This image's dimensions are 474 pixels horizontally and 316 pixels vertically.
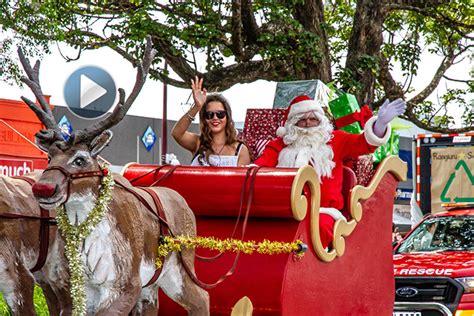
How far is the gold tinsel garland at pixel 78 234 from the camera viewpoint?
15.5 ft

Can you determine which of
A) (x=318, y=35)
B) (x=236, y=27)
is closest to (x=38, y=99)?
(x=236, y=27)

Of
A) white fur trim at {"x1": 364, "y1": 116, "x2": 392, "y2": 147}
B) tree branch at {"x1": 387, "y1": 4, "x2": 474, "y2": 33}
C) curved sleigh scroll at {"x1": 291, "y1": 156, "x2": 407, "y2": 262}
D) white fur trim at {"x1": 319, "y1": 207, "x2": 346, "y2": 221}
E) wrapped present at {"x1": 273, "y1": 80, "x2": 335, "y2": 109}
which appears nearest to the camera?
curved sleigh scroll at {"x1": 291, "y1": 156, "x2": 407, "y2": 262}

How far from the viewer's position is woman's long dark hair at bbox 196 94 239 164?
692 cm

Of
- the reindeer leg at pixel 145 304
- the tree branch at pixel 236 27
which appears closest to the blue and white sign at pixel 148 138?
the tree branch at pixel 236 27

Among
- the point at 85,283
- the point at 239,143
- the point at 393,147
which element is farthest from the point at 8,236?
the point at 393,147

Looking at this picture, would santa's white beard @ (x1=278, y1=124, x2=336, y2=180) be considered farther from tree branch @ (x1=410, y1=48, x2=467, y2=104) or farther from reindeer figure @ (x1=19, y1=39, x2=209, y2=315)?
tree branch @ (x1=410, y1=48, x2=467, y2=104)

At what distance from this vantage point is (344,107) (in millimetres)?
8039

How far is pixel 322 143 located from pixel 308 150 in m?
0.17

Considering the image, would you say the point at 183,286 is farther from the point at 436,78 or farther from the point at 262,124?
the point at 436,78

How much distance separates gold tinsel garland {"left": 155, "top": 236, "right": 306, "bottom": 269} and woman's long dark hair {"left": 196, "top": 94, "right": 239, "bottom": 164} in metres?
1.27

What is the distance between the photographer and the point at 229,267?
611 cm

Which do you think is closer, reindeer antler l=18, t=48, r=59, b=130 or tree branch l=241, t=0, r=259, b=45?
reindeer antler l=18, t=48, r=59, b=130

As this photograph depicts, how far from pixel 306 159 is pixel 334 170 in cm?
29

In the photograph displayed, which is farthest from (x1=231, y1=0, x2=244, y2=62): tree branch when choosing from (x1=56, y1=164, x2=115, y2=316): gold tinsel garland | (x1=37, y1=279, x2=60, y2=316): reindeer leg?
(x1=56, y1=164, x2=115, y2=316): gold tinsel garland
